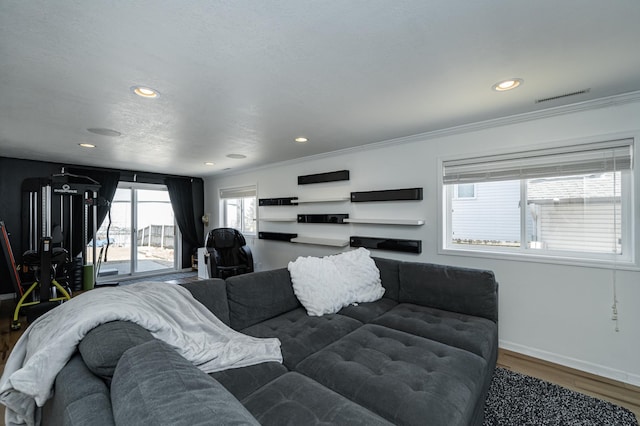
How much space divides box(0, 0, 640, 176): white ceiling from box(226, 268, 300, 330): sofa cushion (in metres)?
1.42

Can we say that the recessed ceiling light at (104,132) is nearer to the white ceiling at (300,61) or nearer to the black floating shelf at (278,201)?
the white ceiling at (300,61)

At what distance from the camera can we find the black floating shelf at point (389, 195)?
3109 mm

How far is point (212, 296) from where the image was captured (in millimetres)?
1959

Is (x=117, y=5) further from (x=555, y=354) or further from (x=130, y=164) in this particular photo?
(x=130, y=164)

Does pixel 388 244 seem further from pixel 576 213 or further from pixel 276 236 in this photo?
pixel 276 236

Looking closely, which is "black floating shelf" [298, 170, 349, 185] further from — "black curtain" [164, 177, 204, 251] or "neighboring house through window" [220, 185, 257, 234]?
"black curtain" [164, 177, 204, 251]

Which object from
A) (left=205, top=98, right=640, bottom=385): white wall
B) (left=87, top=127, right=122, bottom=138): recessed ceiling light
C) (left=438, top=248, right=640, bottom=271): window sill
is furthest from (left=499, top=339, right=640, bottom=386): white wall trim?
(left=87, top=127, right=122, bottom=138): recessed ceiling light

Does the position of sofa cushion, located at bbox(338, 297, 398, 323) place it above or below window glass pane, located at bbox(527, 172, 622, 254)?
below

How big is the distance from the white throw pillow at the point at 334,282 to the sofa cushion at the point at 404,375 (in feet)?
1.68

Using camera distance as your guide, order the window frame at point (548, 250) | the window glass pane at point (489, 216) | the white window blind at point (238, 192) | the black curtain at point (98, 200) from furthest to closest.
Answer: the white window blind at point (238, 192) < the black curtain at point (98, 200) < the window glass pane at point (489, 216) < the window frame at point (548, 250)

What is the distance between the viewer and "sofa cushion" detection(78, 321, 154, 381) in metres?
0.93

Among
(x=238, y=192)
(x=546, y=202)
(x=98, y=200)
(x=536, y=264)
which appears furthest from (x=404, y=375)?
(x=98, y=200)

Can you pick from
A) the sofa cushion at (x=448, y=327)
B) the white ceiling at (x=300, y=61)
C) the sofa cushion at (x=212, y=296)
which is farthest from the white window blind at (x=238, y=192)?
the sofa cushion at (x=448, y=327)

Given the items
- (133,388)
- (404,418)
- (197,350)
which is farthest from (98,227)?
(404,418)
